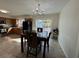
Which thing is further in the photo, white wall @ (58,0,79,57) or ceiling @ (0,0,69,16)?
ceiling @ (0,0,69,16)

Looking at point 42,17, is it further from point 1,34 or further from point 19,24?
point 1,34

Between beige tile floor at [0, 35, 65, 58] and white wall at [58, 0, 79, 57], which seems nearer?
white wall at [58, 0, 79, 57]

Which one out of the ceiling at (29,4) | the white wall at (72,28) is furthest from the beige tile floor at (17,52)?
the ceiling at (29,4)

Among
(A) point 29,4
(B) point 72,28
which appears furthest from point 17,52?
(B) point 72,28

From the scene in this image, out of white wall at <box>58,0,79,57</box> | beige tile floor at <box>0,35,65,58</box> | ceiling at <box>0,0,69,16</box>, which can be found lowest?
beige tile floor at <box>0,35,65,58</box>

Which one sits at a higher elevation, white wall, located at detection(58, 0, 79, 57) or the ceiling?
the ceiling

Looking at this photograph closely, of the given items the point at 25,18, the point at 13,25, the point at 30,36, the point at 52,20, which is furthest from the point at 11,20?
the point at 30,36

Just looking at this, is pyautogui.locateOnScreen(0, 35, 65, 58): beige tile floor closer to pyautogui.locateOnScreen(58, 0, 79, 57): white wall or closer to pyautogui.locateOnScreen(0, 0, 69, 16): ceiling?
pyautogui.locateOnScreen(58, 0, 79, 57): white wall

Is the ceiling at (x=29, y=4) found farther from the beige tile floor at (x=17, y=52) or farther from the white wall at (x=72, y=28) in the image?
the beige tile floor at (x=17, y=52)

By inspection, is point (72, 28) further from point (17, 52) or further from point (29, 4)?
point (17, 52)

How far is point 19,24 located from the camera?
10391mm

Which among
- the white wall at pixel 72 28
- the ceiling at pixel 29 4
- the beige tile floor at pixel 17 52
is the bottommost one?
the beige tile floor at pixel 17 52

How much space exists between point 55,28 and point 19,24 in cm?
416

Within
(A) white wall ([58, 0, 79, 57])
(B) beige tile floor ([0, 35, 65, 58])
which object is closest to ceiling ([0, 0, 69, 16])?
(A) white wall ([58, 0, 79, 57])
